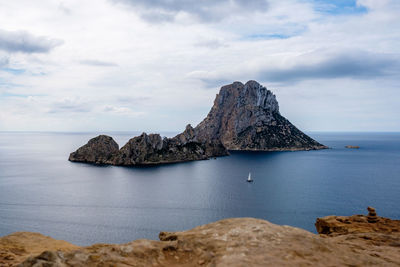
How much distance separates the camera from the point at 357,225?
100 feet

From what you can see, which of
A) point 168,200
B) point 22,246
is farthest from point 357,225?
point 168,200

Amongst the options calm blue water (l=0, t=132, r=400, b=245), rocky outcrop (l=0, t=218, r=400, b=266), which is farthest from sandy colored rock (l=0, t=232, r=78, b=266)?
calm blue water (l=0, t=132, r=400, b=245)

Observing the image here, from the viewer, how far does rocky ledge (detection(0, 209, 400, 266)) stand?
49.6 feet

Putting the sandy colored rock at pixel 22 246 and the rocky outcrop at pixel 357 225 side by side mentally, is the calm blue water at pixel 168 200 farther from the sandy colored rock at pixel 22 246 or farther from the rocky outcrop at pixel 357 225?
the rocky outcrop at pixel 357 225

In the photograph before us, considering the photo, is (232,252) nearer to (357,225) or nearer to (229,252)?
(229,252)

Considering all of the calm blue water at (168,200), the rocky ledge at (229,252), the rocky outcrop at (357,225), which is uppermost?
the rocky ledge at (229,252)

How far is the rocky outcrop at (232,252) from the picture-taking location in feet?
49.4

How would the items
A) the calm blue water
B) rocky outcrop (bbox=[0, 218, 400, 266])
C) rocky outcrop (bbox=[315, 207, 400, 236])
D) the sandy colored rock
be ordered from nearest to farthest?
rocky outcrop (bbox=[0, 218, 400, 266]) → the sandy colored rock → rocky outcrop (bbox=[315, 207, 400, 236]) → the calm blue water

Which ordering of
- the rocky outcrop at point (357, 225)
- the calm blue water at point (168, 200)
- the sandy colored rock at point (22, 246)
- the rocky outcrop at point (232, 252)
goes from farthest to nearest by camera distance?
the calm blue water at point (168, 200) < the rocky outcrop at point (357, 225) < the sandy colored rock at point (22, 246) < the rocky outcrop at point (232, 252)

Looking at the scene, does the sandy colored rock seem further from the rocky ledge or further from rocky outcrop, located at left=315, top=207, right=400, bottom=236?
rocky outcrop, located at left=315, top=207, right=400, bottom=236

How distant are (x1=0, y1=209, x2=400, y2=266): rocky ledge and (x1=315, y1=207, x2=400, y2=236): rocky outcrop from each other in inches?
327

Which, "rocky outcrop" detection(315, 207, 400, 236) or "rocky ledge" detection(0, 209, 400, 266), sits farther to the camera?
"rocky outcrop" detection(315, 207, 400, 236)

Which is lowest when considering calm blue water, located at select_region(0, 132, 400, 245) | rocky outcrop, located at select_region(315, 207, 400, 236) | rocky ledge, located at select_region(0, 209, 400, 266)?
calm blue water, located at select_region(0, 132, 400, 245)

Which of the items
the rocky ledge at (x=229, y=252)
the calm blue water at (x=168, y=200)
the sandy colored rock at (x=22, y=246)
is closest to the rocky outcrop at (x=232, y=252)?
the rocky ledge at (x=229, y=252)
